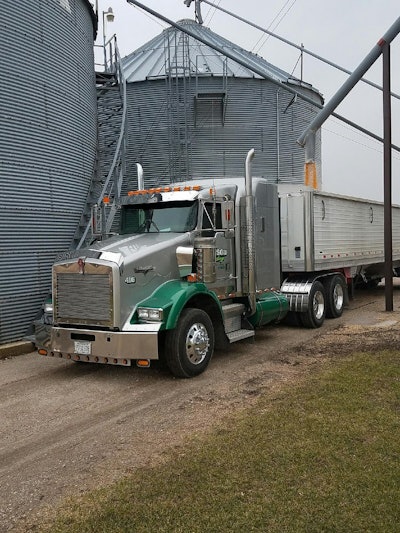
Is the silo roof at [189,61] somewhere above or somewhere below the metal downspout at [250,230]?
above

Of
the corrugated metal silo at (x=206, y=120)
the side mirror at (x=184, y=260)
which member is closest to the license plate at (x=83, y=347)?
the side mirror at (x=184, y=260)

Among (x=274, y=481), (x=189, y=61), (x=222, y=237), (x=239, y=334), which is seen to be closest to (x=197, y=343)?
(x=239, y=334)

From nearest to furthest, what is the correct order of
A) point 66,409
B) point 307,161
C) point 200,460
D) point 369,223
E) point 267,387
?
point 200,460
point 66,409
point 267,387
point 369,223
point 307,161

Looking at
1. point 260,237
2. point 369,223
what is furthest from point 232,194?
point 369,223

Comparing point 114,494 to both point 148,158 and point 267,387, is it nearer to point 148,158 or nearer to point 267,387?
point 267,387

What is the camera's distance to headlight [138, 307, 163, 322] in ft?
22.7

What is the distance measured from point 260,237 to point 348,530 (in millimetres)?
6330

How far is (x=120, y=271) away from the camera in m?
6.96

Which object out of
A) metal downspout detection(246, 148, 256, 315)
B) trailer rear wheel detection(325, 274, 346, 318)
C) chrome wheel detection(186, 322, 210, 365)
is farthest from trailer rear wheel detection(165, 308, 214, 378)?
trailer rear wheel detection(325, 274, 346, 318)

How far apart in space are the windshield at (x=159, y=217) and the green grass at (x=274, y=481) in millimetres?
3390

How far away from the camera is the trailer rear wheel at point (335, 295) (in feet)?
40.5

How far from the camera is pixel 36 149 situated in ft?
35.1

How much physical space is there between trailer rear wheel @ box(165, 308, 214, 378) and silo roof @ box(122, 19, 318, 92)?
1371 centimetres

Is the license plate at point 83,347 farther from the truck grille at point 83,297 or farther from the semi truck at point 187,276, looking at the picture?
the truck grille at point 83,297
